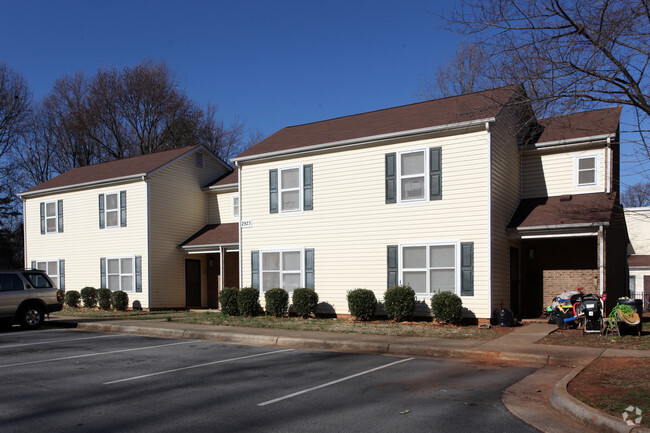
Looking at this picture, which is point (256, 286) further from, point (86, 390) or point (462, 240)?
point (86, 390)

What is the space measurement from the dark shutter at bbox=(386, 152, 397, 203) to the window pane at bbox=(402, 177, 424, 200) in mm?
293

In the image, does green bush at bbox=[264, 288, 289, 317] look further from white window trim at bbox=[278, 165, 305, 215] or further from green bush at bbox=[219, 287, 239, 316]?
white window trim at bbox=[278, 165, 305, 215]

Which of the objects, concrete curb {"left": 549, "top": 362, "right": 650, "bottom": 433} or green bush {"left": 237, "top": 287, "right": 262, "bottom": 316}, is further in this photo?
green bush {"left": 237, "top": 287, "right": 262, "bottom": 316}

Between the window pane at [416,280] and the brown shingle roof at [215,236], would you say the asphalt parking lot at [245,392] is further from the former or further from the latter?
the brown shingle roof at [215,236]

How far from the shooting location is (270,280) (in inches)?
792

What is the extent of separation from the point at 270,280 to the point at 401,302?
572cm

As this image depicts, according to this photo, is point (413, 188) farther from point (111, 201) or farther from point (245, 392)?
point (111, 201)

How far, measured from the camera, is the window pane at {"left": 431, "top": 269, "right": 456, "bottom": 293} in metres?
16.3

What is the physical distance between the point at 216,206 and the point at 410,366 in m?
17.5

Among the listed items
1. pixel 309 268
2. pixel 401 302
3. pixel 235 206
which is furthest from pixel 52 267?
pixel 401 302

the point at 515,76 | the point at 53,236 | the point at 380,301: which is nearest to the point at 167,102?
the point at 53,236

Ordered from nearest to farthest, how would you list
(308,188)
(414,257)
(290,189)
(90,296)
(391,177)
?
(414,257) < (391,177) < (308,188) < (290,189) < (90,296)

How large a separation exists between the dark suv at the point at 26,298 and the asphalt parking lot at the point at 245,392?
16.4 ft

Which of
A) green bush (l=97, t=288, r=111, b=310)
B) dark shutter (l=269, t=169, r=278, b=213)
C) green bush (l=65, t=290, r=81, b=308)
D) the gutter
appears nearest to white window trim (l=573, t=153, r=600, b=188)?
the gutter
